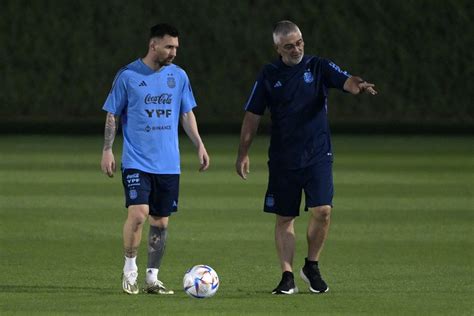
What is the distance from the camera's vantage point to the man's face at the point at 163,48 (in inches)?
386

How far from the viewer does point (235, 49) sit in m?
31.7

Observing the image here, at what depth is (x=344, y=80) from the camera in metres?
9.72

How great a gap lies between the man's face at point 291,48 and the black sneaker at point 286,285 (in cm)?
148

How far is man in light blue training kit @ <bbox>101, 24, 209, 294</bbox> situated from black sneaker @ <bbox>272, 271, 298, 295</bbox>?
2.49 ft

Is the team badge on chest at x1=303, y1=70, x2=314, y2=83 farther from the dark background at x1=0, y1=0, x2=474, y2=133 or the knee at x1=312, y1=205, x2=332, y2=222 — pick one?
the dark background at x1=0, y1=0, x2=474, y2=133

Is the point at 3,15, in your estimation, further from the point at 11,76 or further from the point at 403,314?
the point at 403,314

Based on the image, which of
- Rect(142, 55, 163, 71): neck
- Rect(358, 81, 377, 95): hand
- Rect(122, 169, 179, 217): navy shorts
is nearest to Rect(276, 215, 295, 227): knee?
Rect(122, 169, 179, 217): navy shorts

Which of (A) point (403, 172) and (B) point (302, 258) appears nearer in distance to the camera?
(B) point (302, 258)

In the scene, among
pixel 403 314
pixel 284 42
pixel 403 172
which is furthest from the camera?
pixel 403 172

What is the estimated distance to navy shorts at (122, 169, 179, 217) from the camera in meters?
9.80

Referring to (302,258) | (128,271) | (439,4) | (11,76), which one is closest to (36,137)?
(11,76)

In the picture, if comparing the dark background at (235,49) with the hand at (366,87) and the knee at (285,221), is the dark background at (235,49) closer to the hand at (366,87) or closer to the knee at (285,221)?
the knee at (285,221)

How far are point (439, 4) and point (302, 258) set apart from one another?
2081cm

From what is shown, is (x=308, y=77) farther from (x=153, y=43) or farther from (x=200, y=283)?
(x=200, y=283)
